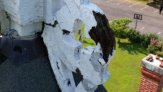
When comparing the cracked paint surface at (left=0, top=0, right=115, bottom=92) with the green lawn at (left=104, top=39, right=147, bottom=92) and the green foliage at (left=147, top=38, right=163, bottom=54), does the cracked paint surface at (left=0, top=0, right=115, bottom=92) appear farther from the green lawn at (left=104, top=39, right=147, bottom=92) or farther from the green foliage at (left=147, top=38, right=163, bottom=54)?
the green foliage at (left=147, top=38, right=163, bottom=54)

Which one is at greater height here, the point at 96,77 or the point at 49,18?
the point at 49,18

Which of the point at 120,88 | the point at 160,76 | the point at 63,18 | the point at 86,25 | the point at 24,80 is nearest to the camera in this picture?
the point at 86,25

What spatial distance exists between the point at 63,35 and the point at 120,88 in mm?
7391

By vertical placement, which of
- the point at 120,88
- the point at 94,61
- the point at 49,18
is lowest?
the point at 120,88

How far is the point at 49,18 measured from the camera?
1165 cm

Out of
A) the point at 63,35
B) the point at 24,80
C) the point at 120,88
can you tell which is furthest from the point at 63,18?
the point at 120,88

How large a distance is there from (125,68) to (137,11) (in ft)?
45.7

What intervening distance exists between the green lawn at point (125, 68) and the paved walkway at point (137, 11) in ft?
17.2

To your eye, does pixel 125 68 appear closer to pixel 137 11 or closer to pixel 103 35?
pixel 103 35

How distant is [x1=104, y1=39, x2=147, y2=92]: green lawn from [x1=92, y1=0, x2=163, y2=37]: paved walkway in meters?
5.23

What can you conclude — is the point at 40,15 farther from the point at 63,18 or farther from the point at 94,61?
the point at 94,61

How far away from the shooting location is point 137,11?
33250mm

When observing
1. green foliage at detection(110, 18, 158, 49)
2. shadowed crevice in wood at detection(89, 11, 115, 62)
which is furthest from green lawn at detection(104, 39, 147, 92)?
shadowed crevice in wood at detection(89, 11, 115, 62)

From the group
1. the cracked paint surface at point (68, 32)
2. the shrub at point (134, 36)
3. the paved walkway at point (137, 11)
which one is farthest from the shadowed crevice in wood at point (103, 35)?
the paved walkway at point (137, 11)
